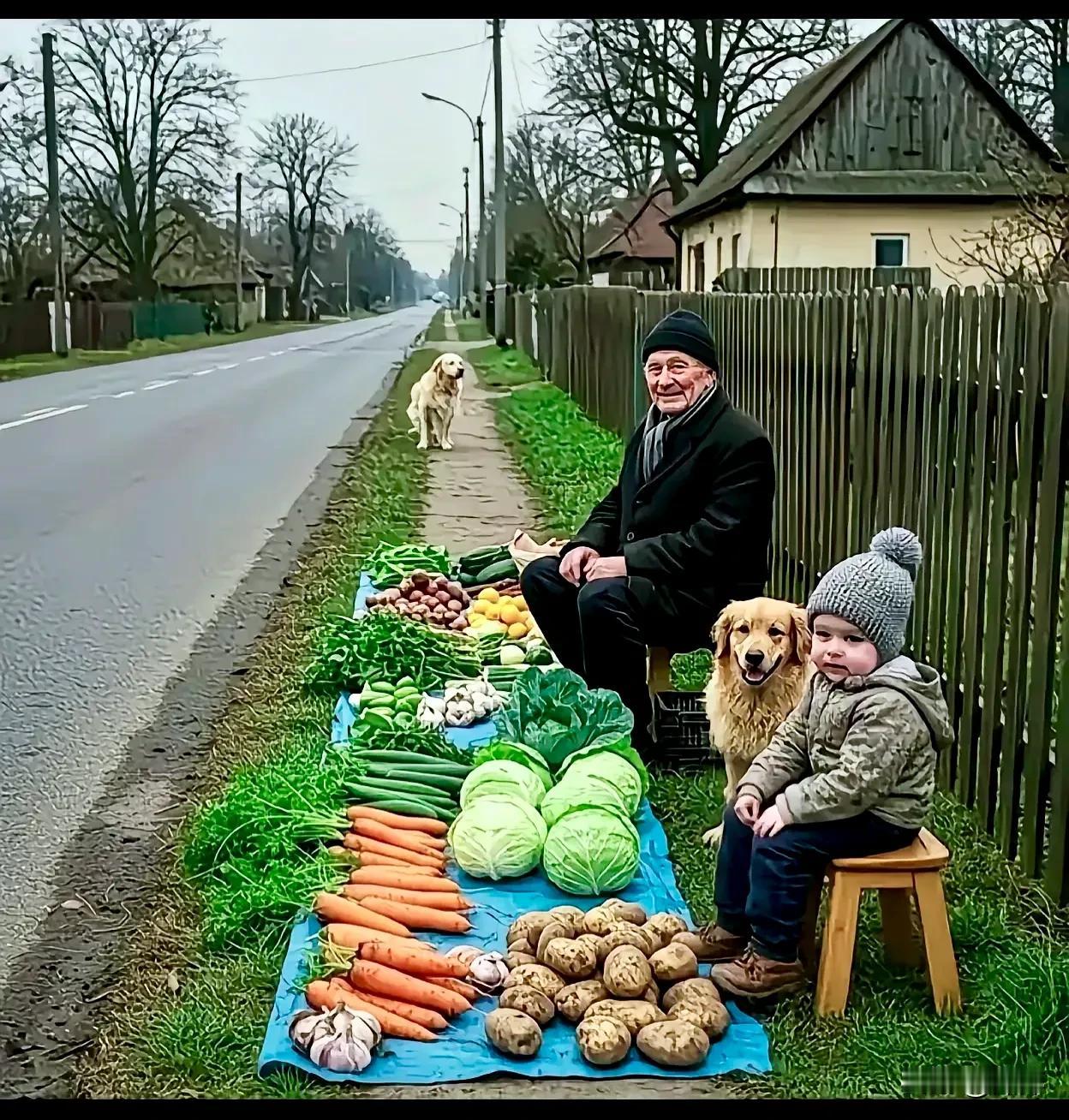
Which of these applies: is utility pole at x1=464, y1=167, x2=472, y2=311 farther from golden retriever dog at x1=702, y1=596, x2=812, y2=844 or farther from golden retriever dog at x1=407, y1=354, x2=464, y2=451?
golden retriever dog at x1=702, y1=596, x2=812, y2=844

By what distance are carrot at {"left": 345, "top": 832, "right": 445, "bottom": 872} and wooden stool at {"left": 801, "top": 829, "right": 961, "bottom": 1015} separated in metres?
1.32

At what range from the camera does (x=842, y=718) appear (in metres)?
3.56

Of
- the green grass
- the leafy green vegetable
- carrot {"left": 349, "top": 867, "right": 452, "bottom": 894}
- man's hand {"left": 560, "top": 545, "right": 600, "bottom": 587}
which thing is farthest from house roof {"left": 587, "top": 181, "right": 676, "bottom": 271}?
carrot {"left": 349, "top": 867, "right": 452, "bottom": 894}

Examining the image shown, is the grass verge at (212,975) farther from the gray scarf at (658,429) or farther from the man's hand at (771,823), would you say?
the gray scarf at (658,429)

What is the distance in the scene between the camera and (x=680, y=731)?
5.57m

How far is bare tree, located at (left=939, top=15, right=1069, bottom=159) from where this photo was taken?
19562 mm

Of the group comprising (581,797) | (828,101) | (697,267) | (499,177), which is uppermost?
(828,101)

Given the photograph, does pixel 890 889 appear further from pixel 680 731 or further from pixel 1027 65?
pixel 1027 65

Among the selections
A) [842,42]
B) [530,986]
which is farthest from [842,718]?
[842,42]

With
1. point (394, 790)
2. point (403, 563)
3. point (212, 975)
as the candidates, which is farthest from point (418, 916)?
point (403, 563)

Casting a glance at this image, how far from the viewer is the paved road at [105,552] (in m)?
5.60

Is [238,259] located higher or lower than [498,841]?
higher

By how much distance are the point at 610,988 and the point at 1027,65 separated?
23.9 metres

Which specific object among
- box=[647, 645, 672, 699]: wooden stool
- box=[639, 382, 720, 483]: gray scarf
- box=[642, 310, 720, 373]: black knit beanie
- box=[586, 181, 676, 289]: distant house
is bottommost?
box=[647, 645, 672, 699]: wooden stool
